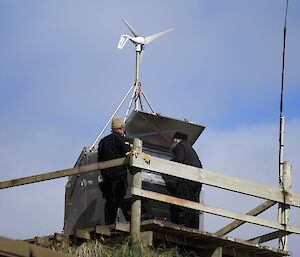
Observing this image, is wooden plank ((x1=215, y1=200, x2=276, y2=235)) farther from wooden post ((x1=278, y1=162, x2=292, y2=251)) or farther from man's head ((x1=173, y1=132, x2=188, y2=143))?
man's head ((x1=173, y1=132, x2=188, y2=143))

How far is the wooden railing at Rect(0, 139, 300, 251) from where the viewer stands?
11586 millimetres

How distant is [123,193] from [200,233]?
52.9 inches

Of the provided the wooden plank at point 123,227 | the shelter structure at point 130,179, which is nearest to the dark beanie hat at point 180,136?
the shelter structure at point 130,179

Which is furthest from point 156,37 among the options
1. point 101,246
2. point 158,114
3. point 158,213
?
point 101,246

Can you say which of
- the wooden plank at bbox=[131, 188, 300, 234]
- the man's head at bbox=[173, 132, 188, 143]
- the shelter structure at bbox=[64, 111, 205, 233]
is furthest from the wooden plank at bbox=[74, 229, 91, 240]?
the man's head at bbox=[173, 132, 188, 143]

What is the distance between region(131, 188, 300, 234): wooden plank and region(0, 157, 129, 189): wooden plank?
1.60ft

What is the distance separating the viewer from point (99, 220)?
43.4 ft

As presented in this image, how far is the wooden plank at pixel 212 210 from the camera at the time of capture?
11.6 m

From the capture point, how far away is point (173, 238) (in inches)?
470

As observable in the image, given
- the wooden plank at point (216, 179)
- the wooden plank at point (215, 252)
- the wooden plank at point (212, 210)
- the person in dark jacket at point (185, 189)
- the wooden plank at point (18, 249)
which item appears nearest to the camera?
the wooden plank at point (18, 249)

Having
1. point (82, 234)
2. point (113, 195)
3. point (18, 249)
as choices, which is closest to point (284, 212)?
point (113, 195)

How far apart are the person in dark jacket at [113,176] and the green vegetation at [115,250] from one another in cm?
94

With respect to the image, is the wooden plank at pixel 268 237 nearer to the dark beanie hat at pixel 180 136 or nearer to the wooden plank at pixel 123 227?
the dark beanie hat at pixel 180 136

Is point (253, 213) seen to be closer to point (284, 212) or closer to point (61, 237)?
point (284, 212)
